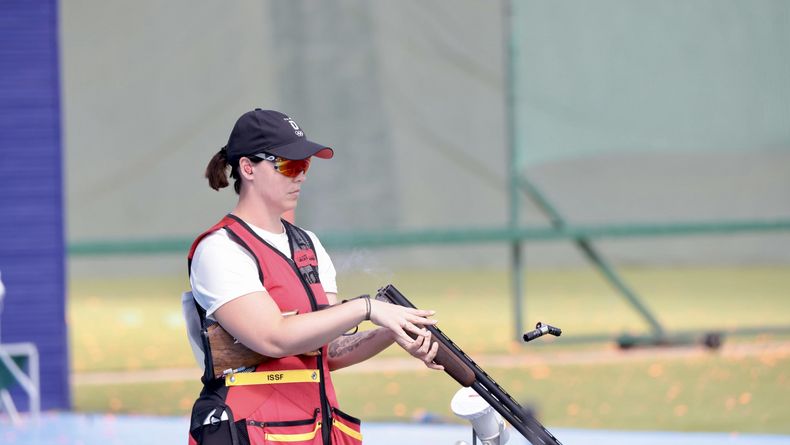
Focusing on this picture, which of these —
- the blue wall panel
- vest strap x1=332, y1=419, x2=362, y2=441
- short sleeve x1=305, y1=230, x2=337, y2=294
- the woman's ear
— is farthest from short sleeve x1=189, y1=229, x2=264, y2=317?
the blue wall panel

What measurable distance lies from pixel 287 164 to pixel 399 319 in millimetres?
470

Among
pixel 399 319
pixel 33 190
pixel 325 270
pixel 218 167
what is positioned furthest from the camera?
pixel 33 190

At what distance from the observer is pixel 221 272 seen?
2848 mm

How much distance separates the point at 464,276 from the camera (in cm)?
2036

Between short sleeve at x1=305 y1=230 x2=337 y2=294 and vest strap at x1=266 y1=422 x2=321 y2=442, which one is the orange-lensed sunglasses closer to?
short sleeve at x1=305 y1=230 x2=337 y2=294

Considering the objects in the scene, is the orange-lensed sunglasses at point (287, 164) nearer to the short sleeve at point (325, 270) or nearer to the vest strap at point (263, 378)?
the short sleeve at point (325, 270)

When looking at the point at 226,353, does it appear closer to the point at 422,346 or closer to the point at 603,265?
the point at 422,346

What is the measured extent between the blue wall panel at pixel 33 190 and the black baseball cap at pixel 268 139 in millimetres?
4985

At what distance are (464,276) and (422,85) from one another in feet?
11.3

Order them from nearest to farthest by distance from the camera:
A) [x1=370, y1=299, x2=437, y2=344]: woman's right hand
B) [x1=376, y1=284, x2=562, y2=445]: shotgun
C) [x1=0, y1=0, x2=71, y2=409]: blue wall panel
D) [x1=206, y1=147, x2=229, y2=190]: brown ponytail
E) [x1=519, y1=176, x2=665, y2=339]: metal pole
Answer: [x1=370, y1=299, x2=437, y2=344]: woman's right hand
[x1=376, y1=284, x2=562, y2=445]: shotgun
[x1=206, y1=147, x2=229, y2=190]: brown ponytail
[x1=0, y1=0, x2=71, y2=409]: blue wall panel
[x1=519, y1=176, x2=665, y2=339]: metal pole

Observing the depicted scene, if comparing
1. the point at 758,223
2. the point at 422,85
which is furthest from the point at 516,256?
the point at 422,85

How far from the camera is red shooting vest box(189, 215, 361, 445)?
2.92m

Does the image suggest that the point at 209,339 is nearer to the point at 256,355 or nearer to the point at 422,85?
the point at 256,355

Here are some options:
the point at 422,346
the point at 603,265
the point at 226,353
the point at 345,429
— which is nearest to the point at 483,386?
the point at 422,346
